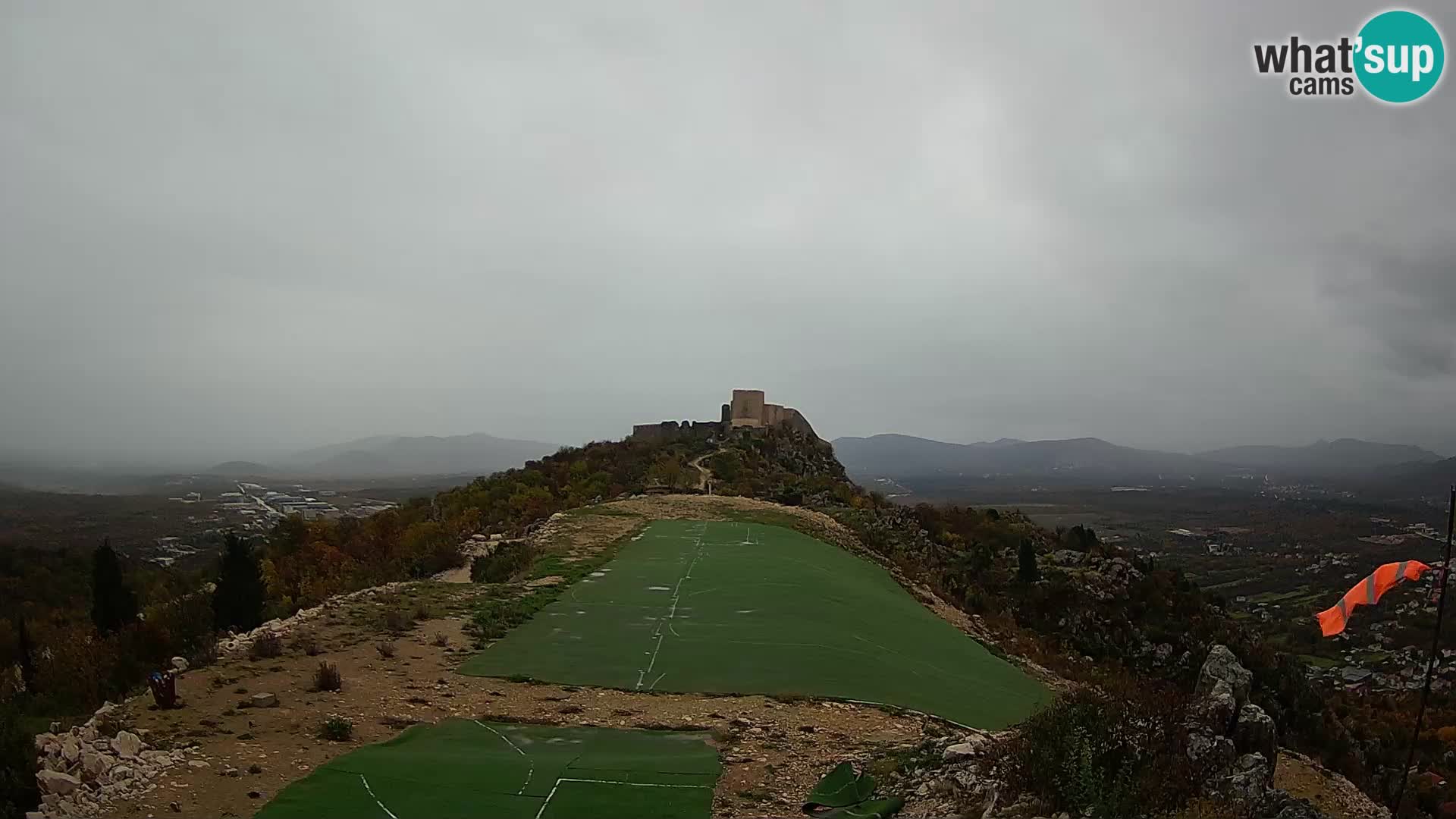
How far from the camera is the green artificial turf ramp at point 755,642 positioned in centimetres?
1096

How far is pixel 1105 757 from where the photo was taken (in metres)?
5.96

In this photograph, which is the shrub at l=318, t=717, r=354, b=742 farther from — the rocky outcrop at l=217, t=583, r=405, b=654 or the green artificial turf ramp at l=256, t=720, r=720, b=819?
the rocky outcrop at l=217, t=583, r=405, b=654

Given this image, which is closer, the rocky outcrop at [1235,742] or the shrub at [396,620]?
the rocky outcrop at [1235,742]

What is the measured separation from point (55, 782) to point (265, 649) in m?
4.89

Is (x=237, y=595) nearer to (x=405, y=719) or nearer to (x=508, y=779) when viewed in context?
(x=405, y=719)

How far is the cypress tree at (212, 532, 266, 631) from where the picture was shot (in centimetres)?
1605

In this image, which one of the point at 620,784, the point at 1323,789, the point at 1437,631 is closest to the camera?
the point at 1437,631

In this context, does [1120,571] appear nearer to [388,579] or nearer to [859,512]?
[859,512]

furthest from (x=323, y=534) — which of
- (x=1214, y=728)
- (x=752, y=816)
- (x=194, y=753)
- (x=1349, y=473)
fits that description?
(x=1349, y=473)

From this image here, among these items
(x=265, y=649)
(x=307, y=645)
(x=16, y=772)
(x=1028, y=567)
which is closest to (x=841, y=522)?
(x=1028, y=567)

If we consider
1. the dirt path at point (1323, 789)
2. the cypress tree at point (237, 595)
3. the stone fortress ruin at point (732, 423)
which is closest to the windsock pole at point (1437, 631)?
the dirt path at point (1323, 789)

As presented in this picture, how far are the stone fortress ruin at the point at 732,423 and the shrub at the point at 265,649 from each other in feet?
145

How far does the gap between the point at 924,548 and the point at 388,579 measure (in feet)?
73.7

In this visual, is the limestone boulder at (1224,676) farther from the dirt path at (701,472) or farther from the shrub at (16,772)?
the dirt path at (701,472)
